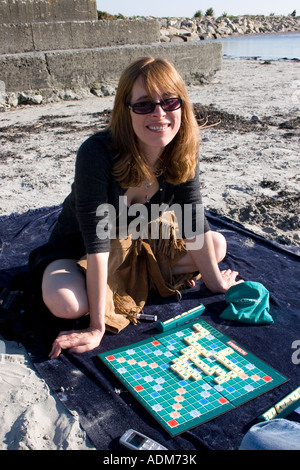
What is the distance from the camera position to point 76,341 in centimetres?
232

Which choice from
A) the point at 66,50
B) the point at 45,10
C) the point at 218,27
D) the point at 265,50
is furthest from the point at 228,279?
the point at 218,27

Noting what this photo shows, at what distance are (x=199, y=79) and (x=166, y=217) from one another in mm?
9217

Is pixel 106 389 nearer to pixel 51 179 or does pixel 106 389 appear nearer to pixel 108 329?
pixel 108 329

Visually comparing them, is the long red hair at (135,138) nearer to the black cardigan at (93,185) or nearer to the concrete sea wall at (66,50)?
the black cardigan at (93,185)

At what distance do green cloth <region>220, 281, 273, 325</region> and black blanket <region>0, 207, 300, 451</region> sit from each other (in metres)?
0.04

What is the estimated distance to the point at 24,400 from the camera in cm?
204

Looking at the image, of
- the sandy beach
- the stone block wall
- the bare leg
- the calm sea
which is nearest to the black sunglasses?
the bare leg

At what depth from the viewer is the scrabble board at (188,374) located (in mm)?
1960

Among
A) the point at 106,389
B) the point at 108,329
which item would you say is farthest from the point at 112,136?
the point at 106,389

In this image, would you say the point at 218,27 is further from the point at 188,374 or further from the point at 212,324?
the point at 188,374

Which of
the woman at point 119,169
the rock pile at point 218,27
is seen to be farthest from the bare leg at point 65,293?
the rock pile at point 218,27

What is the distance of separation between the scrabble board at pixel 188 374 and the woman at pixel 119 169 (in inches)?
10.1

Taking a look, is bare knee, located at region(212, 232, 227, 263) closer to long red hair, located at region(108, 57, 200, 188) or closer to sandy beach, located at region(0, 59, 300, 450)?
long red hair, located at region(108, 57, 200, 188)

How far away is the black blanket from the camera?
73.4 inches
